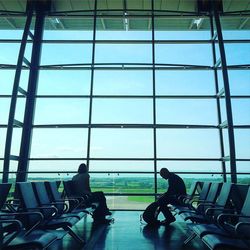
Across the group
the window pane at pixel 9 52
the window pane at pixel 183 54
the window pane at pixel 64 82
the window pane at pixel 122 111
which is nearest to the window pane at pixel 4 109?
the window pane at pixel 64 82

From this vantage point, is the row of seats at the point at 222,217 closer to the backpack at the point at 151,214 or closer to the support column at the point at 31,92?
the backpack at the point at 151,214

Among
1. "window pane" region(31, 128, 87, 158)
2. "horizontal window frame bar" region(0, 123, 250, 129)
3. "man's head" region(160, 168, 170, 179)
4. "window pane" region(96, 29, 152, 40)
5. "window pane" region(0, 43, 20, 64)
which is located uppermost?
"window pane" region(96, 29, 152, 40)

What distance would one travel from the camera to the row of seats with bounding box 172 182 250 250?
2214 mm

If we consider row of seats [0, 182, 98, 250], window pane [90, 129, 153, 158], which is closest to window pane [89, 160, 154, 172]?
window pane [90, 129, 153, 158]

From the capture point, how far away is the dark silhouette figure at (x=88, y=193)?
4.80 metres

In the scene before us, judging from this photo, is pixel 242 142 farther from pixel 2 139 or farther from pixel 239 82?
pixel 2 139

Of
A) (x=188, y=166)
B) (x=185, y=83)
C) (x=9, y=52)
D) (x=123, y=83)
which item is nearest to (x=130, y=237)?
(x=188, y=166)

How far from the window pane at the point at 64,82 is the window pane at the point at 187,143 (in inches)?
90.2

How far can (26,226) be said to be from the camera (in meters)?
2.60

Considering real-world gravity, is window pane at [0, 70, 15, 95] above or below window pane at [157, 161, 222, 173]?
above

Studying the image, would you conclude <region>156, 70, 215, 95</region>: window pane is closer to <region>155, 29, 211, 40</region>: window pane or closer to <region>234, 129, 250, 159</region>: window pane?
<region>155, 29, 211, 40</region>: window pane

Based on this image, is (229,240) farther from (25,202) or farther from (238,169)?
(238,169)

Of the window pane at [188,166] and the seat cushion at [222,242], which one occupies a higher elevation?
the window pane at [188,166]

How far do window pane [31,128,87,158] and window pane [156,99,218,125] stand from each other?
78.8 inches
